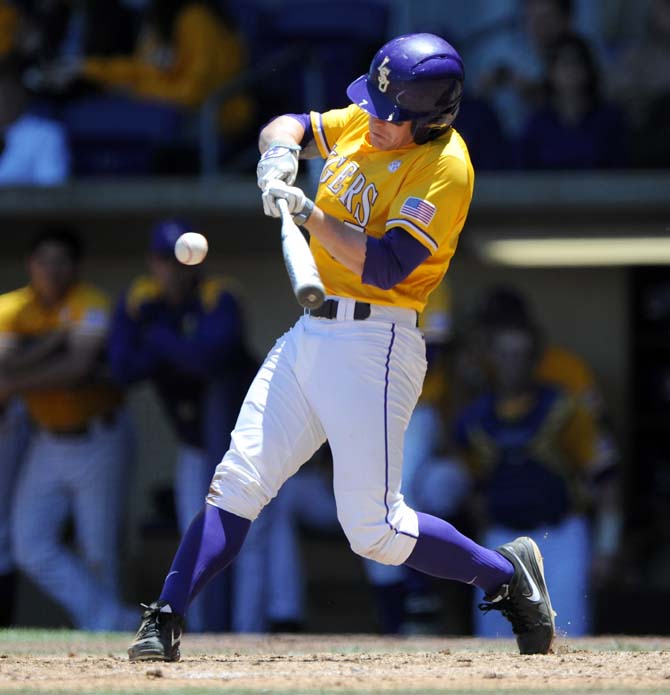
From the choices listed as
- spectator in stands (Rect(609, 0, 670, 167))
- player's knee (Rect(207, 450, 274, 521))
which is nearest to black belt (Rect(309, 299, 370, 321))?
player's knee (Rect(207, 450, 274, 521))

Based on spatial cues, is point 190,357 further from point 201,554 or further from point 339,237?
point 339,237

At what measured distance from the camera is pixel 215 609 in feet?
21.5


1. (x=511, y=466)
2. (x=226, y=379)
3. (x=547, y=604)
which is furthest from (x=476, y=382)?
(x=547, y=604)

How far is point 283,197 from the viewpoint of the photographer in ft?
11.8

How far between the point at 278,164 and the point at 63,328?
346 cm

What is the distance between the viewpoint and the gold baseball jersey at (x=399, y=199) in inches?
148

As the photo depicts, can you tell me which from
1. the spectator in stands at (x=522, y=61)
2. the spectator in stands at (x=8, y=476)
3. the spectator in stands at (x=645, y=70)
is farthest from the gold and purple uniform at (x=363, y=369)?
the spectator in stands at (x=645, y=70)

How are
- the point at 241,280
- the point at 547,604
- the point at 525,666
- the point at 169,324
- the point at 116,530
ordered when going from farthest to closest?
the point at 241,280, the point at 116,530, the point at 169,324, the point at 547,604, the point at 525,666

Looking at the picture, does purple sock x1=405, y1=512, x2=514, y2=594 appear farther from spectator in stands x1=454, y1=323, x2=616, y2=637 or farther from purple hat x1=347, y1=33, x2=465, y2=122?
spectator in stands x1=454, y1=323, x2=616, y2=637

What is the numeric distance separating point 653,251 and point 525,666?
14.0ft

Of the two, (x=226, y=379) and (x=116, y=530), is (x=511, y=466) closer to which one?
(x=226, y=379)

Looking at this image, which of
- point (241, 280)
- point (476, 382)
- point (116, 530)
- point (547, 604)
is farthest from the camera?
point (241, 280)

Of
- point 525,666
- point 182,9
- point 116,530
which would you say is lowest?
point 525,666

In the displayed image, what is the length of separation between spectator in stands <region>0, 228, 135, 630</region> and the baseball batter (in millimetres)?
3127
